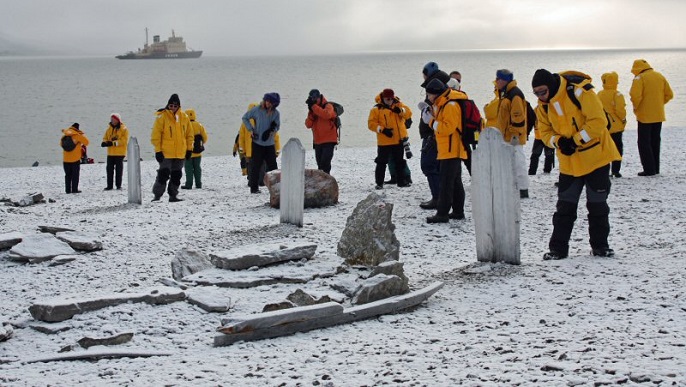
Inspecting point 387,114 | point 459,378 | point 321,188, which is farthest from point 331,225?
point 459,378

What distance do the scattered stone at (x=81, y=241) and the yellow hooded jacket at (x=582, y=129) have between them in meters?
4.90

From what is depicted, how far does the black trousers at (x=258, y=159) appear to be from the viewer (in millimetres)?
14820

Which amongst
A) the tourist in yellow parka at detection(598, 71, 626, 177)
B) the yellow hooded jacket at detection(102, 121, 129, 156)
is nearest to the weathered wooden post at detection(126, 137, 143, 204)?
the yellow hooded jacket at detection(102, 121, 129, 156)

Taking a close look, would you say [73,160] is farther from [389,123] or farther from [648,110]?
[648,110]

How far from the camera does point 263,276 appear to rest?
299 inches

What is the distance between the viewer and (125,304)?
6.81 m

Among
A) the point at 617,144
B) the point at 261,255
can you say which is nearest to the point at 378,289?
the point at 261,255

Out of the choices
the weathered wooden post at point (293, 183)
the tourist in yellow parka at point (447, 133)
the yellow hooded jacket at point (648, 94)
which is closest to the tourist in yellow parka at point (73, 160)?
the weathered wooden post at point (293, 183)

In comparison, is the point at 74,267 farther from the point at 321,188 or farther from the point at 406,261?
the point at 321,188

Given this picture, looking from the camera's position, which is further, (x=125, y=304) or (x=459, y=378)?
(x=125, y=304)

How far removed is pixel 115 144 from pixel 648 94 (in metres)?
10.8

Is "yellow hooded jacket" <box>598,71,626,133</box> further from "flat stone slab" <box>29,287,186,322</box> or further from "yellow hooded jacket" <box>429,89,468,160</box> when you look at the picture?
"flat stone slab" <box>29,287,186,322</box>

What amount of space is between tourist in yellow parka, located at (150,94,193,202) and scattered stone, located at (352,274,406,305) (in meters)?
7.60

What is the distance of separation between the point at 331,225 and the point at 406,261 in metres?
2.28
